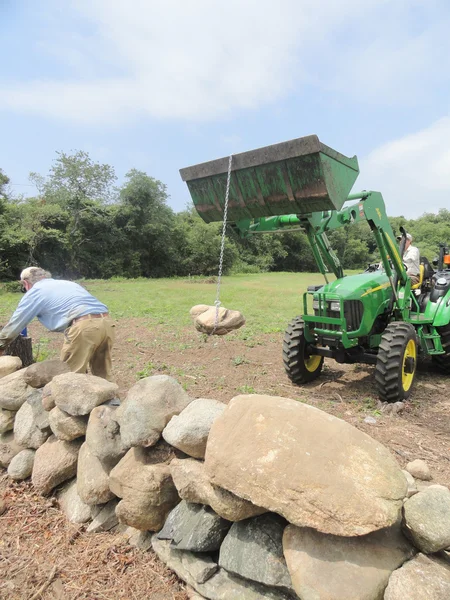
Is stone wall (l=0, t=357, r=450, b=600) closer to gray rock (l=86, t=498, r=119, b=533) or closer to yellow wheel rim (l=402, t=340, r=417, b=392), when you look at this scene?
gray rock (l=86, t=498, r=119, b=533)

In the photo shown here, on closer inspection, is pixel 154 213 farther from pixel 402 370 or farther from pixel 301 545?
pixel 301 545

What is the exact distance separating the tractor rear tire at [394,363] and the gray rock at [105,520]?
346 centimetres

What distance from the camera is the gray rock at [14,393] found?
12.6ft

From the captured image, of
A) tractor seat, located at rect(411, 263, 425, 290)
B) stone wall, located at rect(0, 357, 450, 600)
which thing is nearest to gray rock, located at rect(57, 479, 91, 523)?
stone wall, located at rect(0, 357, 450, 600)

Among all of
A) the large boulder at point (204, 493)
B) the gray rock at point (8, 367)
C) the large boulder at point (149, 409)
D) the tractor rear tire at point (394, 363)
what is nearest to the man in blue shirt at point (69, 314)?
the gray rock at point (8, 367)

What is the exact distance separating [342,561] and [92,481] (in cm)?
182

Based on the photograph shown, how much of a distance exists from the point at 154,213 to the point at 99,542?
35.2 meters

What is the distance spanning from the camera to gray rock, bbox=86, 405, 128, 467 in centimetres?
294

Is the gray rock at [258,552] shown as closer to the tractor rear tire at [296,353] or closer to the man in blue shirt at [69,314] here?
the man in blue shirt at [69,314]

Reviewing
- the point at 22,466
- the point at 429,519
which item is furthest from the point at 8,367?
the point at 429,519

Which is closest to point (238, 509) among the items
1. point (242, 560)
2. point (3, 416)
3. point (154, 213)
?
point (242, 560)

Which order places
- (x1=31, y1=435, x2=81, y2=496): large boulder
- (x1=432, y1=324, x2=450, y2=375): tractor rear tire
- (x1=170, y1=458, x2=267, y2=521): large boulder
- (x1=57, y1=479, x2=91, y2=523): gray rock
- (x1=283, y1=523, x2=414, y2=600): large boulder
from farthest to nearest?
(x1=432, y1=324, x2=450, y2=375): tractor rear tire, (x1=31, y1=435, x2=81, y2=496): large boulder, (x1=57, y1=479, x2=91, y2=523): gray rock, (x1=170, y1=458, x2=267, y2=521): large boulder, (x1=283, y1=523, x2=414, y2=600): large boulder

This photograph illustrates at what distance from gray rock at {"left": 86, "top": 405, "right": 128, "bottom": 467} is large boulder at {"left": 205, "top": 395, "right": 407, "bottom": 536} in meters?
1.01

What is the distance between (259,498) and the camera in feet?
6.51
